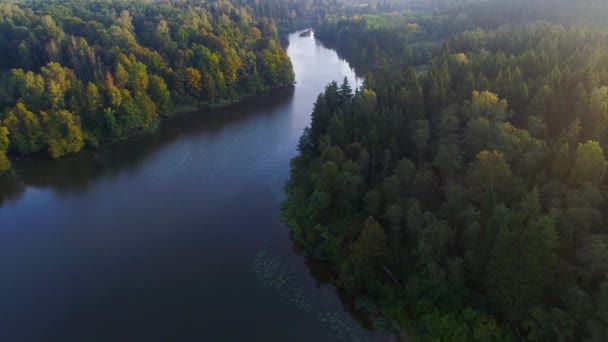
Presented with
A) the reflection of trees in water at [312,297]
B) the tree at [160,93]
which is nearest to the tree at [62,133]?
the tree at [160,93]

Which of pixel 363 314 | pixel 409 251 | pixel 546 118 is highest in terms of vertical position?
pixel 546 118

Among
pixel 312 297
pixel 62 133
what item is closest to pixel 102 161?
pixel 62 133

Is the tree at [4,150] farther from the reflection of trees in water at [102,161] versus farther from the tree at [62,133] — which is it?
the tree at [62,133]

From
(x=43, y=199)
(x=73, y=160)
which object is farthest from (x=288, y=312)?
(x=73, y=160)

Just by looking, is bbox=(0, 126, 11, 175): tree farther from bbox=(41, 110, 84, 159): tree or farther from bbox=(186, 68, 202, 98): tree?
bbox=(186, 68, 202, 98): tree

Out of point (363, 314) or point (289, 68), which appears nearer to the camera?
point (363, 314)

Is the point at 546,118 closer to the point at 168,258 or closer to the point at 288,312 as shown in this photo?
the point at 288,312
